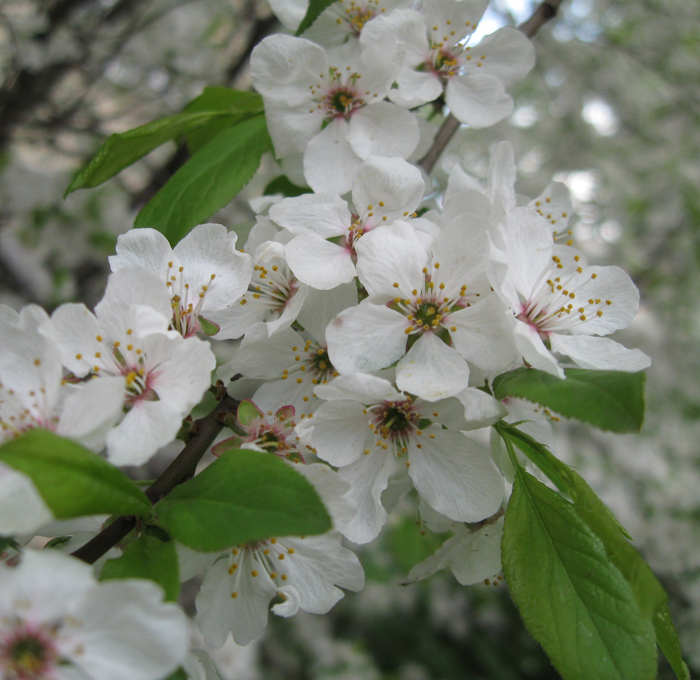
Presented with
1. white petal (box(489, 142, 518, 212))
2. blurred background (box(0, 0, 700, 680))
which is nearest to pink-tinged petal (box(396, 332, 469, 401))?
white petal (box(489, 142, 518, 212))

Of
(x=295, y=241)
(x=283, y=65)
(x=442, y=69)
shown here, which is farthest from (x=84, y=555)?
(x=442, y=69)

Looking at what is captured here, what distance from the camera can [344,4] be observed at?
1350mm

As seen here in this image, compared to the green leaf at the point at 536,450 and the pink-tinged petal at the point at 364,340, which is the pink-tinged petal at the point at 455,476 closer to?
the green leaf at the point at 536,450

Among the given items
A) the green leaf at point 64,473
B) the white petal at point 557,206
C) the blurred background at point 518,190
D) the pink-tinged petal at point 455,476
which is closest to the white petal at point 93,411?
the green leaf at point 64,473

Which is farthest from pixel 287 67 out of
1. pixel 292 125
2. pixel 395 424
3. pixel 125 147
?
pixel 395 424

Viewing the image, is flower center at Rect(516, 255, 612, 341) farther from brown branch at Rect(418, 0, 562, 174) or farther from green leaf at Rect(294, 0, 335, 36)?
green leaf at Rect(294, 0, 335, 36)

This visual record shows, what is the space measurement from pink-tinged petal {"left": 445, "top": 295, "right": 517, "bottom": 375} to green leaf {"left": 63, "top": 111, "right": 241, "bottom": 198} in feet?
2.41

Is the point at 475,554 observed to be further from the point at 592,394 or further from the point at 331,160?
the point at 331,160

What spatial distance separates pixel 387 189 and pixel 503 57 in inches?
22.1

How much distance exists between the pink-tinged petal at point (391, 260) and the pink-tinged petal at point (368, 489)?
0.91 ft

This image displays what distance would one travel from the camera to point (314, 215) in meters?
1.12

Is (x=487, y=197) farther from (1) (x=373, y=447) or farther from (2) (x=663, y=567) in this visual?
(2) (x=663, y=567)

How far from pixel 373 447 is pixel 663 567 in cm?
446

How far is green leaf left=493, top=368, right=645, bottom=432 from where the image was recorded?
0.75 meters
